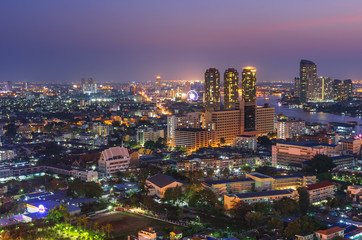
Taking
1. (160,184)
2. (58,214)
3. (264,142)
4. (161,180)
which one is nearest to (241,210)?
(160,184)

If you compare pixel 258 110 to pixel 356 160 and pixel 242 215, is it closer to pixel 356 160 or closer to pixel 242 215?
pixel 356 160

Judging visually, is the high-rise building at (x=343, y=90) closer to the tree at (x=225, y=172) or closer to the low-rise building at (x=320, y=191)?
the tree at (x=225, y=172)

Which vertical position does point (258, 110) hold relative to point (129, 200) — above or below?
above

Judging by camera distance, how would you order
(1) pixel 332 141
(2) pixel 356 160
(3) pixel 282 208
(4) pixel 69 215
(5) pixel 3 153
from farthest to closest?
1. (1) pixel 332 141
2. (5) pixel 3 153
3. (2) pixel 356 160
4. (3) pixel 282 208
5. (4) pixel 69 215

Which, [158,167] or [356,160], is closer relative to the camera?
[158,167]

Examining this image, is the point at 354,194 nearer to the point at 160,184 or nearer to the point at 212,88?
the point at 160,184

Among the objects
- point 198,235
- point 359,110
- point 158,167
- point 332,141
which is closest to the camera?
point 198,235

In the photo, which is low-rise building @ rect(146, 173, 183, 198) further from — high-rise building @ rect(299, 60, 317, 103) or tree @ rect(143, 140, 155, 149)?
high-rise building @ rect(299, 60, 317, 103)

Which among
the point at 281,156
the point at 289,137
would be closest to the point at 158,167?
the point at 281,156
